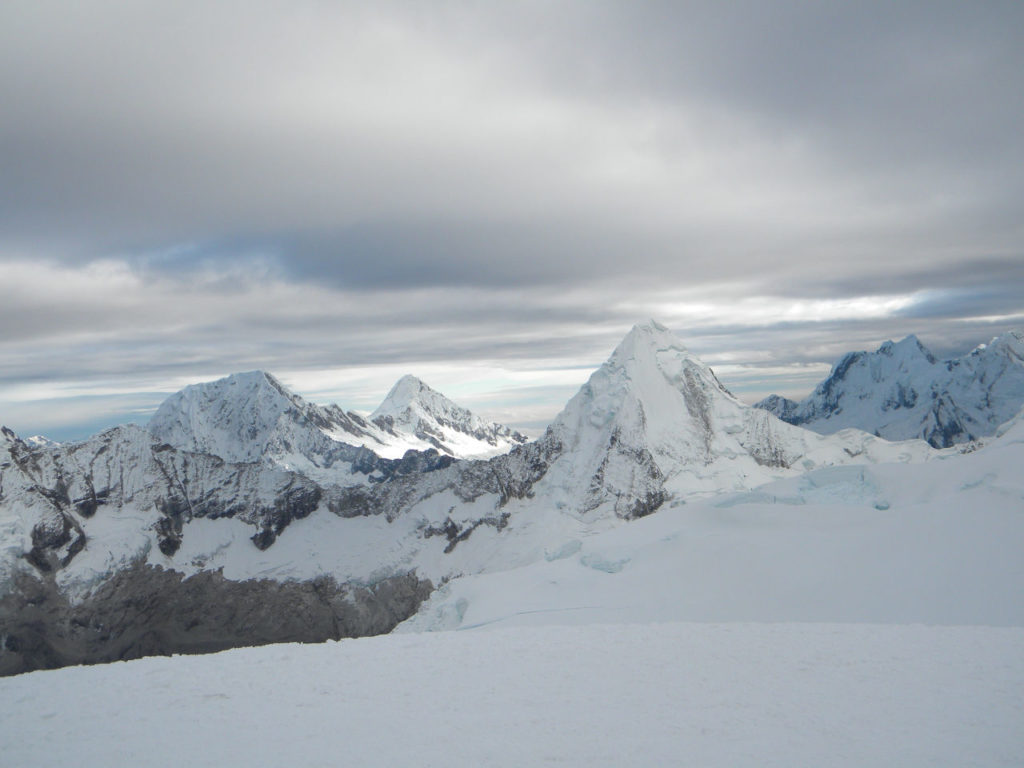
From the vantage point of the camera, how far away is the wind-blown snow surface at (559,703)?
38.2ft

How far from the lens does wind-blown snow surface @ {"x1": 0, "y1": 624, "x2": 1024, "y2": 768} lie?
11.7 meters

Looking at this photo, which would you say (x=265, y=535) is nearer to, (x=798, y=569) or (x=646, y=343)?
(x=646, y=343)

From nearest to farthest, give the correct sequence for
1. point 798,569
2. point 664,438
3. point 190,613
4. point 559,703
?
point 559,703 < point 798,569 < point 190,613 < point 664,438

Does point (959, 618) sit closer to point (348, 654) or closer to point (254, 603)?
point (348, 654)

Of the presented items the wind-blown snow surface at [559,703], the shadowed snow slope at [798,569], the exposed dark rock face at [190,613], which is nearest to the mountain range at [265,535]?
the exposed dark rock face at [190,613]

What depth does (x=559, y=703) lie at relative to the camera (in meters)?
13.7

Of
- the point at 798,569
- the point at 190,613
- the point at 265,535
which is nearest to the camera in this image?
the point at 798,569

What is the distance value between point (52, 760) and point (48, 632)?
6388 inches

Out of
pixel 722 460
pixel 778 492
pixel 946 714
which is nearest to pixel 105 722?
pixel 946 714

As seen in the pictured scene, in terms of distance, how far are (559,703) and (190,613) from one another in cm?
18058

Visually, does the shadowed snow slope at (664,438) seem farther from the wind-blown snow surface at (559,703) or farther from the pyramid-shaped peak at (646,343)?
the wind-blown snow surface at (559,703)

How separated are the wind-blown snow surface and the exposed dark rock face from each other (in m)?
145

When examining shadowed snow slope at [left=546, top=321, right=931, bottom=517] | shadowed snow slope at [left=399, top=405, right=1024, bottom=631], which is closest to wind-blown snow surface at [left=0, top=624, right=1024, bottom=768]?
shadowed snow slope at [left=399, top=405, right=1024, bottom=631]

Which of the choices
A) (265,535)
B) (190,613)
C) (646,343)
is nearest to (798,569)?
(646,343)
